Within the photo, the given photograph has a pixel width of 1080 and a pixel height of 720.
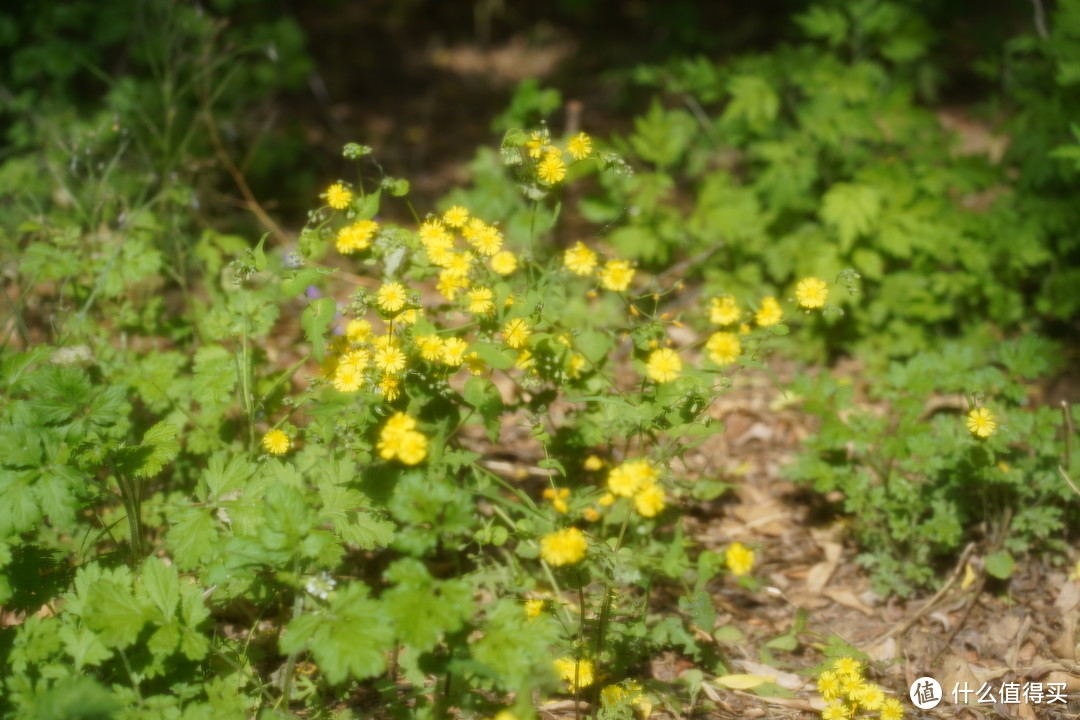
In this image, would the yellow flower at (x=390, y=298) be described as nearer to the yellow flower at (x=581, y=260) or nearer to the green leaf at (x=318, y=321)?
the green leaf at (x=318, y=321)

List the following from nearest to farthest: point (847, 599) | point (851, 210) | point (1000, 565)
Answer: point (1000, 565) → point (847, 599) → point (851, 210)

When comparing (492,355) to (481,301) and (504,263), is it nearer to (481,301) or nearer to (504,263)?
(481,301)

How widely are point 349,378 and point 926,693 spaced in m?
1.91

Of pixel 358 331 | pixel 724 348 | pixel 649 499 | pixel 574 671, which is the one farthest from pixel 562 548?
pixel 358 331

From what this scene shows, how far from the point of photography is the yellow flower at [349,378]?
2082 mm

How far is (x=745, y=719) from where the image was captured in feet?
7.39

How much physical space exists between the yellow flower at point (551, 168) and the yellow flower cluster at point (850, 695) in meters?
1.55

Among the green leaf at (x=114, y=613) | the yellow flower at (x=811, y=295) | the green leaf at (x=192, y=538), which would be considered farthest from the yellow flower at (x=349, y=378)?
the yellow flower at (x=811, y=295)

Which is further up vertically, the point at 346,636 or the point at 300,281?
the point at 300,281

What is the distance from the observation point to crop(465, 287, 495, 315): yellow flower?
215 cm

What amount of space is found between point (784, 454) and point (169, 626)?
7.94 feet

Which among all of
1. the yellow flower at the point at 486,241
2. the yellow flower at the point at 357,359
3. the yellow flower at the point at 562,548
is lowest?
the yellow flower at the point at 562,548

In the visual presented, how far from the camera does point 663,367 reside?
2078mm

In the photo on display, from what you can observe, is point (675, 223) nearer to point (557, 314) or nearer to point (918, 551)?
point (557, 314)
